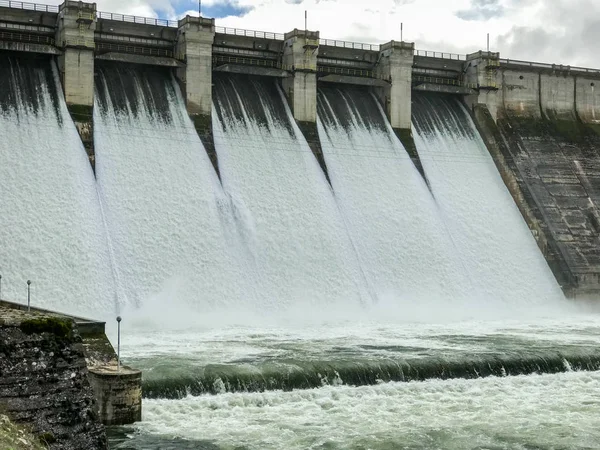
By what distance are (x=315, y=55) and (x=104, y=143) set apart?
9899mm

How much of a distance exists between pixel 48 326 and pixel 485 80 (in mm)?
31861

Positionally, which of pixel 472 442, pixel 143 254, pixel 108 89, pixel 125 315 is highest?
pixel 108 89

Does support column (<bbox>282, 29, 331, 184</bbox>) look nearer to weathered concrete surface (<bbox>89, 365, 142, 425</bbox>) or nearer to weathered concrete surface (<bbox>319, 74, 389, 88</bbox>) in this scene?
weathered concrete surface (<bbox>319, 74, 389, 88</bbox>)

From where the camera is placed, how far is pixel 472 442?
1652cm

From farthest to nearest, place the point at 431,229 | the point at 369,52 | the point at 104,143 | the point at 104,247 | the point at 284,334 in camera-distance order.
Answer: the point at 369,52 < the point at 431,229 < the point at 104,143 < the point at 104,247 < the point at 284,334

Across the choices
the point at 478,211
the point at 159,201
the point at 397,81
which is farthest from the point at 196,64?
the point at 478,211

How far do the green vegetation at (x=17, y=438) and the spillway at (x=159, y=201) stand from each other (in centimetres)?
1543

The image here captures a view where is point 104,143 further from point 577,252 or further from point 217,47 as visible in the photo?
point 577,252

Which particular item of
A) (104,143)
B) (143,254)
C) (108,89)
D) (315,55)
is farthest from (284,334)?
(315,55)

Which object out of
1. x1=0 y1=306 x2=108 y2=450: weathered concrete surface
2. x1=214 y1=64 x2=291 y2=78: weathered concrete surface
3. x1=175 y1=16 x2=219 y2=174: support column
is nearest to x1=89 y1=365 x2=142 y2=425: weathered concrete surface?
x1=0 y1=306 x2=108 y2=450: weathered concrete surface

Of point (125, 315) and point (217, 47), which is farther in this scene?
point (217, 47)

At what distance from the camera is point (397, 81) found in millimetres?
38656

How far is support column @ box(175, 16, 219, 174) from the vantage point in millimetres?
33781

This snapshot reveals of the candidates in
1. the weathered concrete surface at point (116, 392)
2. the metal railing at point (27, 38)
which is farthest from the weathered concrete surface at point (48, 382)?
the metal railing at point (27, 38)
